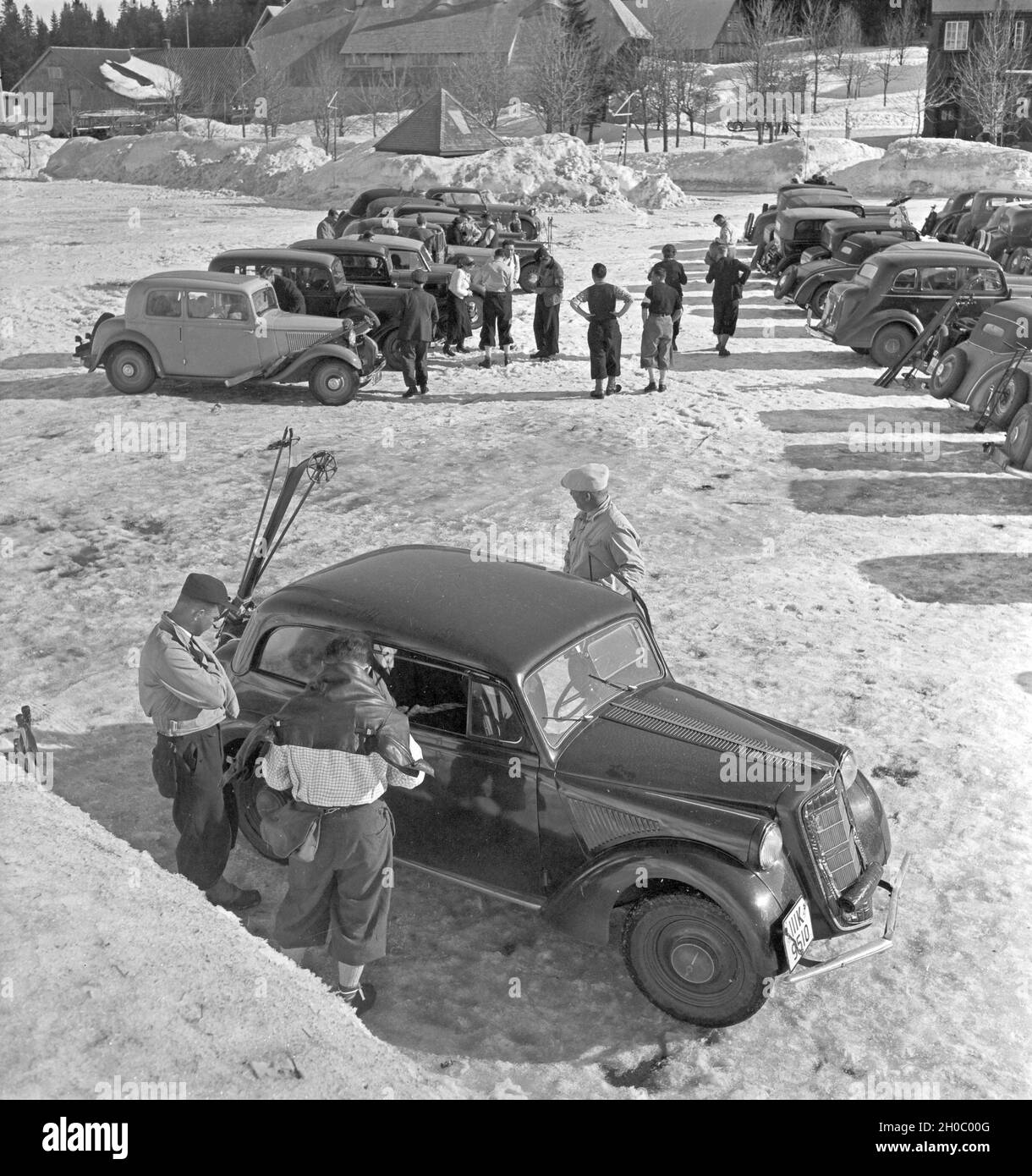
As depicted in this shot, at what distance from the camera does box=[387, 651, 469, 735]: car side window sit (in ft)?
18.3

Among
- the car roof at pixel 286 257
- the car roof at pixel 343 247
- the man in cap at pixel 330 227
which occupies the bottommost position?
the car roof at pixel 286 257

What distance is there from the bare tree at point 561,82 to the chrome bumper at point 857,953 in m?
59.7

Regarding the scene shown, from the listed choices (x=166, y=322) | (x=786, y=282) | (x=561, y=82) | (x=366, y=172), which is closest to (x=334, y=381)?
(x=166, y=322)

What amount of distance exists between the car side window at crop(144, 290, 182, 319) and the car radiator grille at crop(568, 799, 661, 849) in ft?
37.3

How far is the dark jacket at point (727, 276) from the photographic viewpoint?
1691cm

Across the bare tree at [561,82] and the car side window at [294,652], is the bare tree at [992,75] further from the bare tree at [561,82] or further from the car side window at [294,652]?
the car side window at [294,652]

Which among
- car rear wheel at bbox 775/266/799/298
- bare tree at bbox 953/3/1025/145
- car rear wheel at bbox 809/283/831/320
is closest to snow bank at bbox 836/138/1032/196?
bare tree at bbox 953/3/1025/145

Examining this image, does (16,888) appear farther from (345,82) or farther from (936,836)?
(345,82)

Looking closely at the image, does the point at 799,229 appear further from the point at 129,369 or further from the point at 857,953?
the point at 857,953

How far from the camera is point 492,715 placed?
547 centimetres

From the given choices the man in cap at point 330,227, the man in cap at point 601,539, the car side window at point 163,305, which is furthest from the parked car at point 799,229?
the man in cap at point 601,539

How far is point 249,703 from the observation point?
6.12 m

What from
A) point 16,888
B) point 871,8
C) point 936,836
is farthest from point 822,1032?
point 871,8

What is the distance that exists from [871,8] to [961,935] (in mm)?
91110
